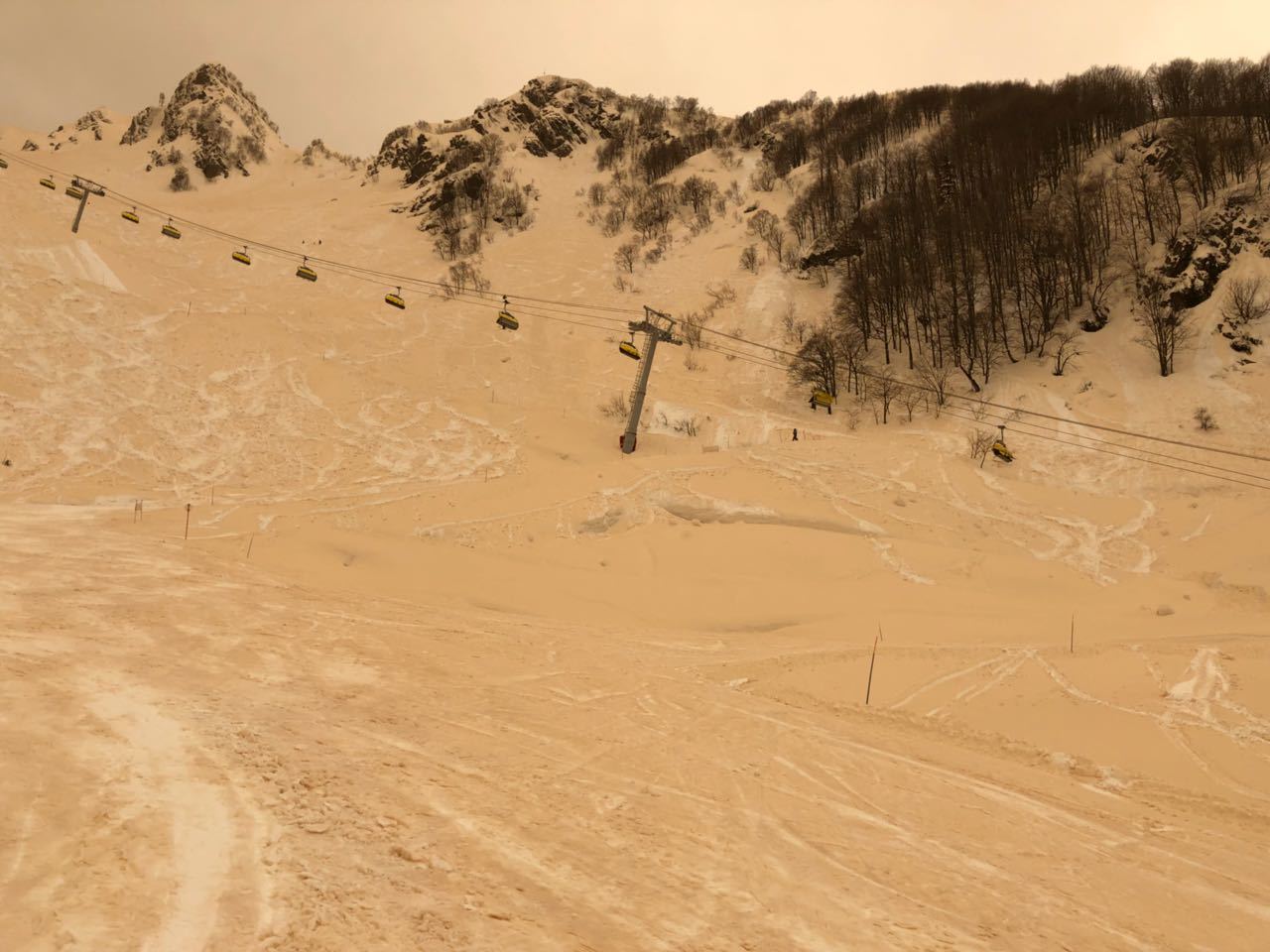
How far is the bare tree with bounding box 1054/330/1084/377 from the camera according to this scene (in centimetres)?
3069

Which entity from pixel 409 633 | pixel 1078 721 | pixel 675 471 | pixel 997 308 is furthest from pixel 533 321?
pixel 1078 721

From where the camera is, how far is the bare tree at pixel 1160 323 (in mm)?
28109

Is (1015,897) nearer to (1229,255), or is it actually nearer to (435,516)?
(435,516)

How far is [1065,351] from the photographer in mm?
31781

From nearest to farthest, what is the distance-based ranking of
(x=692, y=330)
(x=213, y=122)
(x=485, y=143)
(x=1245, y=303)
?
(x=1245, y=303), (x=692, y=330), (x=485, y=143), (x=213, y=122)

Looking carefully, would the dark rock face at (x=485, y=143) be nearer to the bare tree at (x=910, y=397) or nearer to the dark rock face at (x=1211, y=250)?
the bare tree at (x=910, y=397)

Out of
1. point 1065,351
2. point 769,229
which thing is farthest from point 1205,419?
point 769,229

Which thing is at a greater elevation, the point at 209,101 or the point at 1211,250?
the point at 209,101

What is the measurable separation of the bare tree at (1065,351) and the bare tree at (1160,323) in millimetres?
2483

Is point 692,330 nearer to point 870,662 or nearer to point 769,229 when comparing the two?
point 769,229

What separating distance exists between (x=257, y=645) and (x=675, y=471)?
1374 centimetres

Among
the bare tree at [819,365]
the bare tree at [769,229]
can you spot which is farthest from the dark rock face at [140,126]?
the bare tree at [819,365]

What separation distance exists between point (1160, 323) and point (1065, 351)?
3.90 meters

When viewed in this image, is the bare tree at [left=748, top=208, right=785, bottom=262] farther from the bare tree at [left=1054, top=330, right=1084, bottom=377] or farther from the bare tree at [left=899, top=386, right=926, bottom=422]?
the bare tree at [left=1054, top=330, right=1084, bottom=377]
